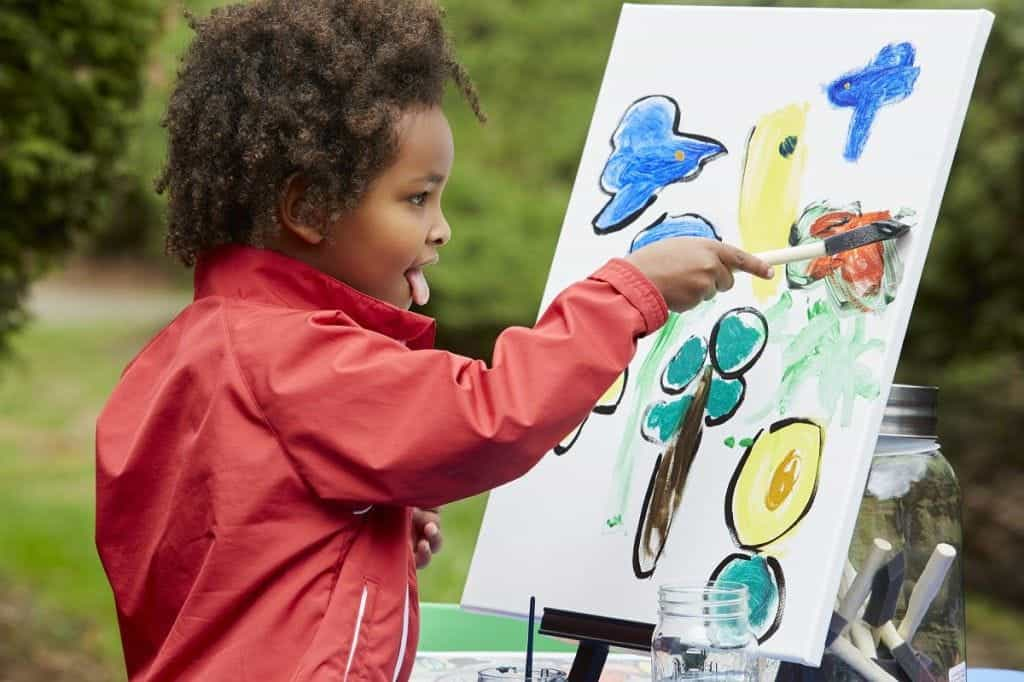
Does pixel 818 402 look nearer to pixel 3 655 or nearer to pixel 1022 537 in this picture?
pixel 1022 537

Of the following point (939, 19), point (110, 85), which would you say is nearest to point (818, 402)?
point (939, 19)

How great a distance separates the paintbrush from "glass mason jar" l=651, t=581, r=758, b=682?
1.50ft

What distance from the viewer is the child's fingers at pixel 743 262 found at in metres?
1.96

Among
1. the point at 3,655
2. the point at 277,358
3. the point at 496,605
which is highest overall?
the point at 277,358

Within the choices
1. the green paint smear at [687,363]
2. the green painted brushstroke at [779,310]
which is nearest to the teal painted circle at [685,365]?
the green paint smear at [687,363]

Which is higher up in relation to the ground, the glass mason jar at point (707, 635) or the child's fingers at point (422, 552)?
the glass mason jar at point (707, 635)

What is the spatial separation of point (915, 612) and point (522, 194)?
5.32 metres

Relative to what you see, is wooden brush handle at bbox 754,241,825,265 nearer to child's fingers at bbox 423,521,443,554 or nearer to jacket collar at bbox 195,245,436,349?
jacket collar at bbox 195,245,436,349

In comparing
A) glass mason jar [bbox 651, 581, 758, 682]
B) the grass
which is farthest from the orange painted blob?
the grass

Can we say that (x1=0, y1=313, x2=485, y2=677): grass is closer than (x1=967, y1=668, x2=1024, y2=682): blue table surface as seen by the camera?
No

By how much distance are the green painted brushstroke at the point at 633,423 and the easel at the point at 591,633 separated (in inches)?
5.9

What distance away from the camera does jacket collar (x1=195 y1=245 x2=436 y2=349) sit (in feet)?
6.37

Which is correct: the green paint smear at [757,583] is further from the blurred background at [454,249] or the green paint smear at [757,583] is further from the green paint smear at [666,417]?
the blurred background at [454,249]

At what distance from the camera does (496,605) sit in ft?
7.57
